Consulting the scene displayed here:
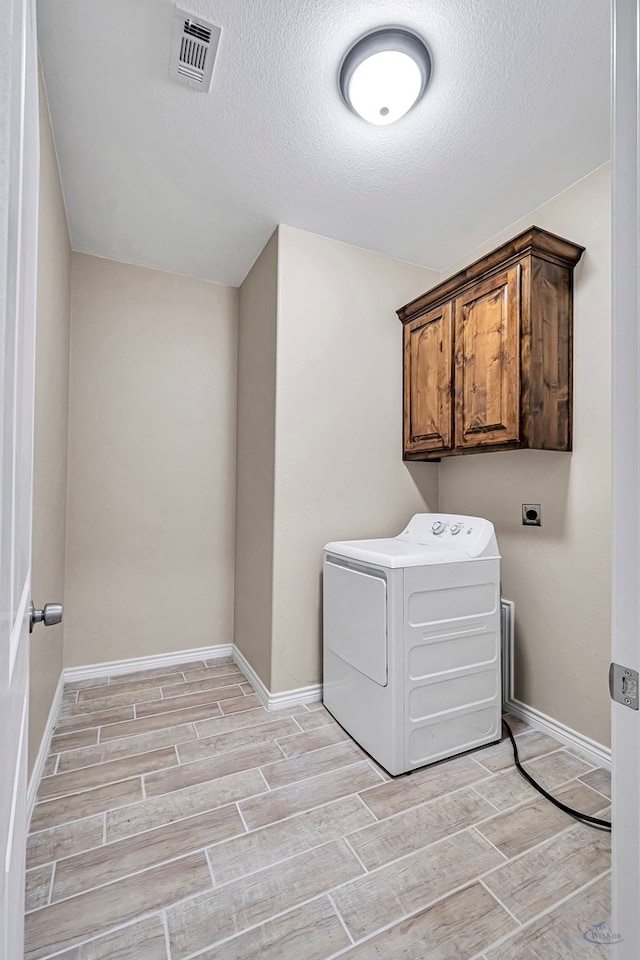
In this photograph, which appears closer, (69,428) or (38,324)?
(38,324)

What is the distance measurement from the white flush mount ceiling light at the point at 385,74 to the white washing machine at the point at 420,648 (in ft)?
5.48

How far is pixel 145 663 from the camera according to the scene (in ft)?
9.62

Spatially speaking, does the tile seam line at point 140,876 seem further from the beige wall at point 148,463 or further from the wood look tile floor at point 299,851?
the beige wall at point 148,463

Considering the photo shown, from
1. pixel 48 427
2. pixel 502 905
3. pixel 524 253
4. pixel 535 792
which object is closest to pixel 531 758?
pixel 535 792

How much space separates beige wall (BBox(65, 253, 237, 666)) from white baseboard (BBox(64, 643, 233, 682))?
0.13ft

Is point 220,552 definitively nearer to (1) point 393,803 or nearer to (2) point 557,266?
(1) point 393,803

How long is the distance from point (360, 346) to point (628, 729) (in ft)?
7.79

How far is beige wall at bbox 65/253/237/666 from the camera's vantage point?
2.82 m

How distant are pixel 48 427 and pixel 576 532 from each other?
240 cm

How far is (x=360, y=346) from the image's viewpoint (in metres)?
2.71

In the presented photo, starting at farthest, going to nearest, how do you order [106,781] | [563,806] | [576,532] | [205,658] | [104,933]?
[205,658] → [576,532] → [106,781] → [563,806] → [104,933]

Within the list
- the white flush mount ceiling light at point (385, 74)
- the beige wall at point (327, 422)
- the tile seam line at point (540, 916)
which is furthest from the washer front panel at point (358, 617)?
the white flush mount ceiling light at point (385, 74)

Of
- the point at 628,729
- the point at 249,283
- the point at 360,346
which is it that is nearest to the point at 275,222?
the point at 249,283

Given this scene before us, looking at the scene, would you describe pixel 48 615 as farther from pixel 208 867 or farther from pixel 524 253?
pixel 524 253
